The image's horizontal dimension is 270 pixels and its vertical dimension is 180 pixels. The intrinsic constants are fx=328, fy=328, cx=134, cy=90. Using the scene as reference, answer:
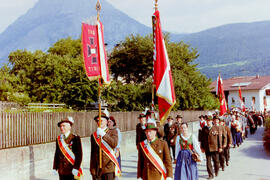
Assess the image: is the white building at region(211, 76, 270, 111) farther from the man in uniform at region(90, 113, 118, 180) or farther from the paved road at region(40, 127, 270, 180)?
the man in uniform at region(90, 113, 118, 180)

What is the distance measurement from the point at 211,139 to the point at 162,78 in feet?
10.0

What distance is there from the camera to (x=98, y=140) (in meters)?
6.71

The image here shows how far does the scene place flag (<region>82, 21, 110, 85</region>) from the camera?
7.40 metres

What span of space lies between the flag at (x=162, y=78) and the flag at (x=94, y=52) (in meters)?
2.10

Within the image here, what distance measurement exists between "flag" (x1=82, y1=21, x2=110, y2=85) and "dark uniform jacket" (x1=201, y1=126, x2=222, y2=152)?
484cm

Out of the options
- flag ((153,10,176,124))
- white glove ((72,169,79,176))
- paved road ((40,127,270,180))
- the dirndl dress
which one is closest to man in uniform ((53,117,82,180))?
white glove ((72,169,79,176))

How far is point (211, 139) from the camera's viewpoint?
35.3 feet

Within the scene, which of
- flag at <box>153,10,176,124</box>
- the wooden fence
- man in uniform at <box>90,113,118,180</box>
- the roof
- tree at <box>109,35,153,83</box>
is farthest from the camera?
the roof

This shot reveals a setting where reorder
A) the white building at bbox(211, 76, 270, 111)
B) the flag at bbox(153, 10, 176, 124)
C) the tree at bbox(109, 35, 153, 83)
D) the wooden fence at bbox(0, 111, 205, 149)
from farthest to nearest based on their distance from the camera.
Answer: the white building at bbox(211, 76, 270, 111), the tree at bbox(109, 35, 153, 83), the wooden fence at bbox(0, 111, 205, 149), the flag at bbox(153, 10, 176, 124)

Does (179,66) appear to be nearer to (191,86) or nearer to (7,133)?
(191,86)

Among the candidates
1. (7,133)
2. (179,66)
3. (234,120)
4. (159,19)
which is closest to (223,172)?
(159,19)

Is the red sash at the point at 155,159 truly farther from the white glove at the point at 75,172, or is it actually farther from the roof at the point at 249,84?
the roof at the point at 249,84

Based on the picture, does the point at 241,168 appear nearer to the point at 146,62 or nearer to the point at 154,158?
the point at 154,158

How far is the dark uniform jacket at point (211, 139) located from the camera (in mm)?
10656
